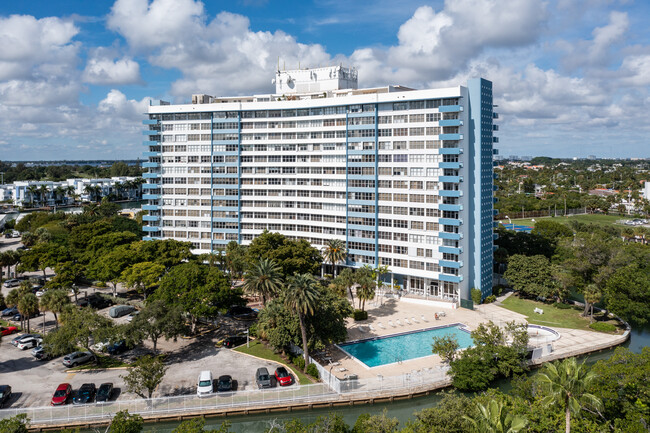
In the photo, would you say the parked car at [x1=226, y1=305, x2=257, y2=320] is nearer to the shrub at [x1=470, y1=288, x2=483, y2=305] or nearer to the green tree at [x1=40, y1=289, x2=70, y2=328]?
the green tree at [x1=40, y1=289, x2=70, y2=328]

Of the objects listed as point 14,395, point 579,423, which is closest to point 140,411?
point 14,395

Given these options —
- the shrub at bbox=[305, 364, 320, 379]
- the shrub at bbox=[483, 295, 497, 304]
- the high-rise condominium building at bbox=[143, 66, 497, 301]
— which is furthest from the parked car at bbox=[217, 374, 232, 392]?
the shrub at bbox=[483, 295, 497, 304]

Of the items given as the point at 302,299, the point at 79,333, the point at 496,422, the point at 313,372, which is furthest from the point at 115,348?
the point at 496,422

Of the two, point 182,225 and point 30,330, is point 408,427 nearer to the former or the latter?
point 30,330

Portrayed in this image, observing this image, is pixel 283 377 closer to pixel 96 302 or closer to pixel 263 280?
pixel 263 280

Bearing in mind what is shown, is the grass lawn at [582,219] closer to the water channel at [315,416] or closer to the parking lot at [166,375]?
the water channel at [315,416]

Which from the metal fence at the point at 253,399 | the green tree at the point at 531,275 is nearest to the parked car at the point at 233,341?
the metal fence at the point at 253,399
